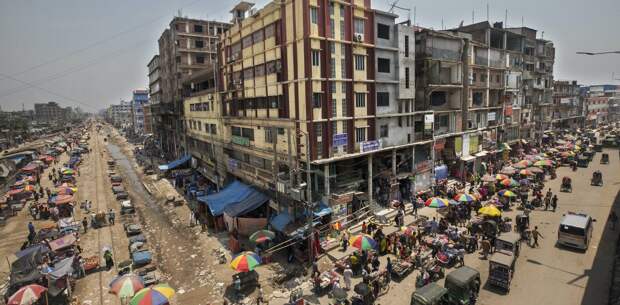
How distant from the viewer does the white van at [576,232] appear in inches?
880

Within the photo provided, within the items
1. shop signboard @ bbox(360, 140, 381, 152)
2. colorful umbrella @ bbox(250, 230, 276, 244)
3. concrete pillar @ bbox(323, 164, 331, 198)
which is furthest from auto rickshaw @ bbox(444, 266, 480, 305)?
shop signboard @ bbox(360, 140, 381, 152)

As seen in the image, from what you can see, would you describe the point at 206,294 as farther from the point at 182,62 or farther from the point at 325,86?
the point at 182,62

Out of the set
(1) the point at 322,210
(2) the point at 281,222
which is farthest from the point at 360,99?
(2) the point at 281,222

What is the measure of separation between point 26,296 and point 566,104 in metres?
109

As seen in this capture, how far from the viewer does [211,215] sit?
3175 centimetres

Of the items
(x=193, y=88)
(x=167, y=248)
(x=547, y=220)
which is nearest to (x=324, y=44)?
(x=167, y=248)

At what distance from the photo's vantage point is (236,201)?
1209 inches

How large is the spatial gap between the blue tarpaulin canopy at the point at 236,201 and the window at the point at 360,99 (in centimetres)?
1210

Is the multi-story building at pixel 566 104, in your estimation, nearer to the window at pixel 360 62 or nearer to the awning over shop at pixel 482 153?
the awning over shop at pixel 482 153

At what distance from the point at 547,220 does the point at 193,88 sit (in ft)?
163

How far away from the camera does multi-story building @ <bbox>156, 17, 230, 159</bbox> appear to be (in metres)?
58.7

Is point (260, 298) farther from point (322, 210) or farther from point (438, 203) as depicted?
point (438, 203)

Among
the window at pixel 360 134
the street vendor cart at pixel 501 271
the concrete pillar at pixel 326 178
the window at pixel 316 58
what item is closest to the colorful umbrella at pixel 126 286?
the concrete pillar at pixel 326 178

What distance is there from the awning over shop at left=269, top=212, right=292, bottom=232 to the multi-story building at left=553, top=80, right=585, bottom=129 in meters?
81.7
